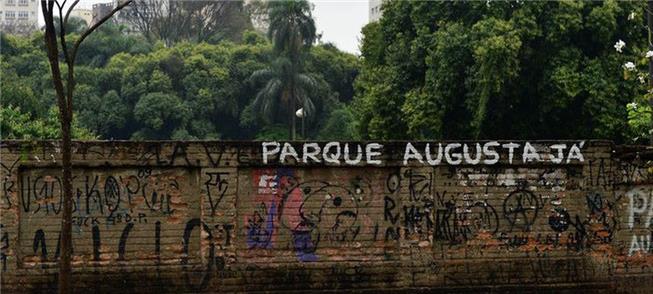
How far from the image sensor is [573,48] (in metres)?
33.7

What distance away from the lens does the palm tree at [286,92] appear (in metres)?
61.4

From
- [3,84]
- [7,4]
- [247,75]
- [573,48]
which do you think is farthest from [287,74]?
[7,4]

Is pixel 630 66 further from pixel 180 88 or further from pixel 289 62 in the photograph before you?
pixel 180 88

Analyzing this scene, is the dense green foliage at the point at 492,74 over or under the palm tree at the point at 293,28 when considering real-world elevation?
under

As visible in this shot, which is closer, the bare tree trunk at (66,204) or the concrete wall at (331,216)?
the bare tree trunk at (66,204)

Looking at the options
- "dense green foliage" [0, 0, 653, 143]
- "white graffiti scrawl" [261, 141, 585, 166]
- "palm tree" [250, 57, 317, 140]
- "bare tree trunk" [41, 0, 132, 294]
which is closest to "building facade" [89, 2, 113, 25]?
"bare tree trunk" [41, 0, 132, 294]

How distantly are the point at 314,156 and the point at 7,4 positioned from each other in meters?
149

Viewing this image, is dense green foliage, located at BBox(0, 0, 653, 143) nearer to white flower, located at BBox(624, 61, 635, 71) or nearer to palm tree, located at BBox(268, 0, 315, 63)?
white flower, located at BBox(624, 61, 635, 71)

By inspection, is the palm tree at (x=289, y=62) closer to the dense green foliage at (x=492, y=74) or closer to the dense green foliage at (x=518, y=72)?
the dense green foliage at (x=492, y=74)

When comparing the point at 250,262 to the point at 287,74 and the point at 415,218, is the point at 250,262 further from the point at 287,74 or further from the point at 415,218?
the point at 287,74

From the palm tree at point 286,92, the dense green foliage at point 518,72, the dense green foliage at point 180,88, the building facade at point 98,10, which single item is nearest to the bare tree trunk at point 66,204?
the building facade at point 98,10

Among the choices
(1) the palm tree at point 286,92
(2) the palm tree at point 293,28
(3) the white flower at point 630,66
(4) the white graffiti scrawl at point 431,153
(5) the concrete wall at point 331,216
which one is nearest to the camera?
(3) the white flower at point 630,66

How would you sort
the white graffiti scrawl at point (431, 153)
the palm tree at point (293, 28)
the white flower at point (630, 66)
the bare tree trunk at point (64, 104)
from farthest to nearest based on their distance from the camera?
the palm tree at point (293, 28) < the white graffiti scrawl at point (431, 153) < the white flower at point (630, 66) < the bare tree trunk at point (64, 104)

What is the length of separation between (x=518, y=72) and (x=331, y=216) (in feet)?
67.3
